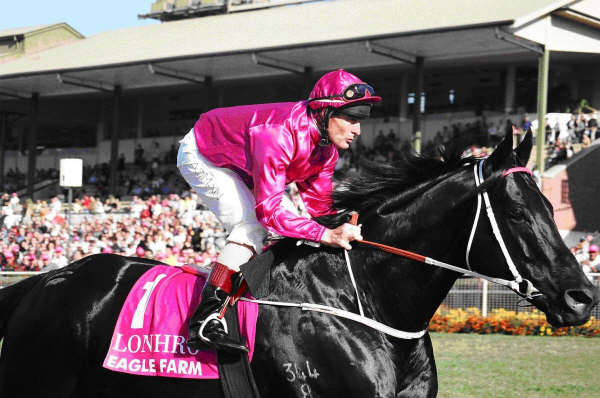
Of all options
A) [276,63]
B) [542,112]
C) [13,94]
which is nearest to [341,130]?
[542,112]

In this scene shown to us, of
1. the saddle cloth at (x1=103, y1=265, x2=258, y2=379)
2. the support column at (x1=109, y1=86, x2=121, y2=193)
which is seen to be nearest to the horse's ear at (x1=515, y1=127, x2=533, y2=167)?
the saddle cloth at (x1=103, y1=265, x2=258, y2=379)

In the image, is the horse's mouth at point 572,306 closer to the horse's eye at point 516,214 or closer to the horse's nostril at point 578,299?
the horse's nostril at point 578,299

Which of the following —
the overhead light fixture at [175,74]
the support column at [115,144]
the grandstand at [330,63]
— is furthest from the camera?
the support column at [115,144]

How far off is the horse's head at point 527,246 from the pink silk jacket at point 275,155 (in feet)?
2.45

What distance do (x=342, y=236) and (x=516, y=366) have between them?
19.6ft

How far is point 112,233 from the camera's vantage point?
17453 mm

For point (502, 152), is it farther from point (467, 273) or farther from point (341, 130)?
point (341, 130)

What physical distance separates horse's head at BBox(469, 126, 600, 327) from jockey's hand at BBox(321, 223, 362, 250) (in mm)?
516

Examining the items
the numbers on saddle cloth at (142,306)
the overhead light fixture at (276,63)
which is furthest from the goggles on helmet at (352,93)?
the overhead light fixture at (276,63)

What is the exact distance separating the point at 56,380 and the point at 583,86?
72.1 feet

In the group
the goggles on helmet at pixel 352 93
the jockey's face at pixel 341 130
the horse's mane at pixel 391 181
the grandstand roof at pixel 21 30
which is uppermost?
the grandstand roof at pixel 21 30

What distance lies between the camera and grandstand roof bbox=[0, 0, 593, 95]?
1931 cm

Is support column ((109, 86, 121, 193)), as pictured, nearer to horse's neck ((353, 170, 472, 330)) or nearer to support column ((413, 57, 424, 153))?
support column ((413, 57, 424, 153))

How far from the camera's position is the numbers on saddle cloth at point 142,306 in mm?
3879
